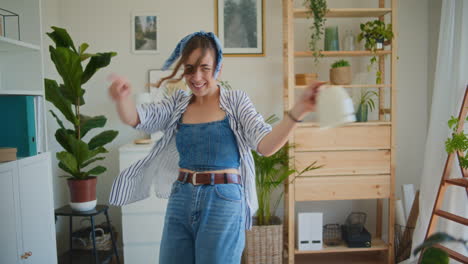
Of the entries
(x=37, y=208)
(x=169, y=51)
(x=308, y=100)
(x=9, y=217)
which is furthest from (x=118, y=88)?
(x=169, y=51)

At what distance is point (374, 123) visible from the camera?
9.50ft

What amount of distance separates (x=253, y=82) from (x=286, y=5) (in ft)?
2.35

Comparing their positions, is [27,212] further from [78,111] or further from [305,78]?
[305,78]

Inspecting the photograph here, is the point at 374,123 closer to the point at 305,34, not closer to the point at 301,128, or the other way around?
the point at 301,128

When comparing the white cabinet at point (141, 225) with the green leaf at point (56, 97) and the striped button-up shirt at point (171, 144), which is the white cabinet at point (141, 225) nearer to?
the green leaf at point (56, 97)

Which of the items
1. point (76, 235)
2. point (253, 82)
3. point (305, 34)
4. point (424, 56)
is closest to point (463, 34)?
point (424, 56)

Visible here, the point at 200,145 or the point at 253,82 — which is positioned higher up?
the point at 253,82

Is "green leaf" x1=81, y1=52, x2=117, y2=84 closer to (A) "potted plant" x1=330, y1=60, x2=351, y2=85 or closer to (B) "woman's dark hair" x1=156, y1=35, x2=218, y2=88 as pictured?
(B) "woman's dark hair" x1=156, y1=35, x2=218, y2=88

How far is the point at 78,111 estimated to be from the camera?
2.56 m

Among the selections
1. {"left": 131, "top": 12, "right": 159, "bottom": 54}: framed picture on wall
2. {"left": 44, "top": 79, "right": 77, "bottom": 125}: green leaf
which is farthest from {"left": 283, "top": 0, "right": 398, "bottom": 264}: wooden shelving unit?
{"left": 44, "top": 79, "right": 77, "bottom": 125}: green leaf

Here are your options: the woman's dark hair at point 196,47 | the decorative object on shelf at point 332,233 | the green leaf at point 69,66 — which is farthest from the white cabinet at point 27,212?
the decorative object on shelf at point 332,233

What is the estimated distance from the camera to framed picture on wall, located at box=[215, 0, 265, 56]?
3.26 metres

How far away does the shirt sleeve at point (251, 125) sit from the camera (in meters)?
1.31

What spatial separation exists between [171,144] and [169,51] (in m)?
1.92
